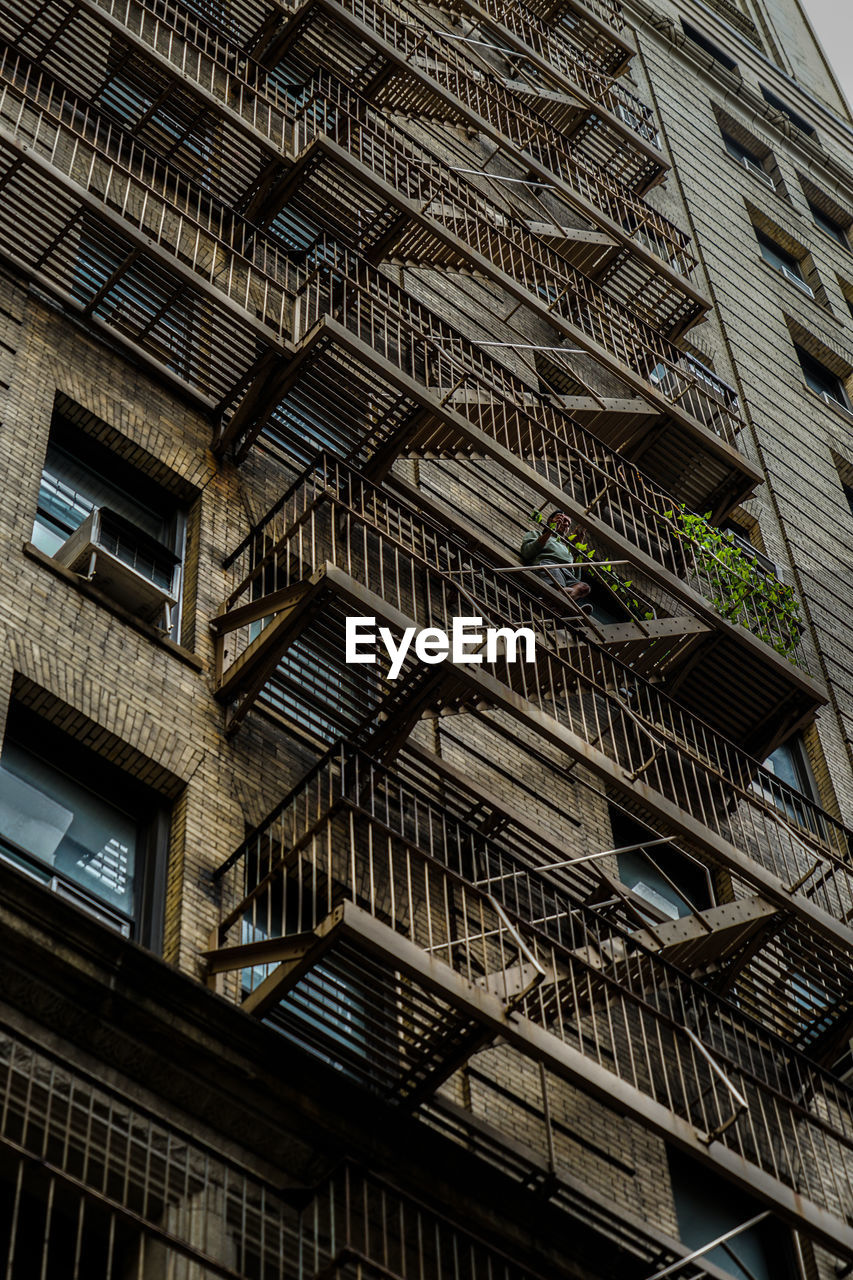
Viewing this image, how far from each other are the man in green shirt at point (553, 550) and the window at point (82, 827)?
6.89m

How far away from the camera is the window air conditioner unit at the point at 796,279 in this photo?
35.2 m

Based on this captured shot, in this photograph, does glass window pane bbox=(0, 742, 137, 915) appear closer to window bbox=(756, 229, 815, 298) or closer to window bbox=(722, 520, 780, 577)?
window bbox=(722, 520, 780, 577)

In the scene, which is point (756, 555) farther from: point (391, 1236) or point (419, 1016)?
point (391, 1236)

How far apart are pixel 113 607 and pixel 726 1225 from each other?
7.47 m

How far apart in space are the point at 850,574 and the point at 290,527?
13.7m

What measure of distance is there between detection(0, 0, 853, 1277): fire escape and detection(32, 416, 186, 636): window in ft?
2.33

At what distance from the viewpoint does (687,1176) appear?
16.2 meters

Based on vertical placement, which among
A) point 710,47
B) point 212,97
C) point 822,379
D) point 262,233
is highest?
point 710,47

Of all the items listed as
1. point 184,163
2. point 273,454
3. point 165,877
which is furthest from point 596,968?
point 184,163

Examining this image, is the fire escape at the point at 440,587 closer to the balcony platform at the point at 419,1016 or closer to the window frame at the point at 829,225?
the balcony platform at the point at 419,1016

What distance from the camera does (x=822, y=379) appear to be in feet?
111

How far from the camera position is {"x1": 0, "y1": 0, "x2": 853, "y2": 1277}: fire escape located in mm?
13586

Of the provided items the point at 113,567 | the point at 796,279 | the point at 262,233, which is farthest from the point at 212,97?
the point at 796,279

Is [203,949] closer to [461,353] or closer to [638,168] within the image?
[461,353]
